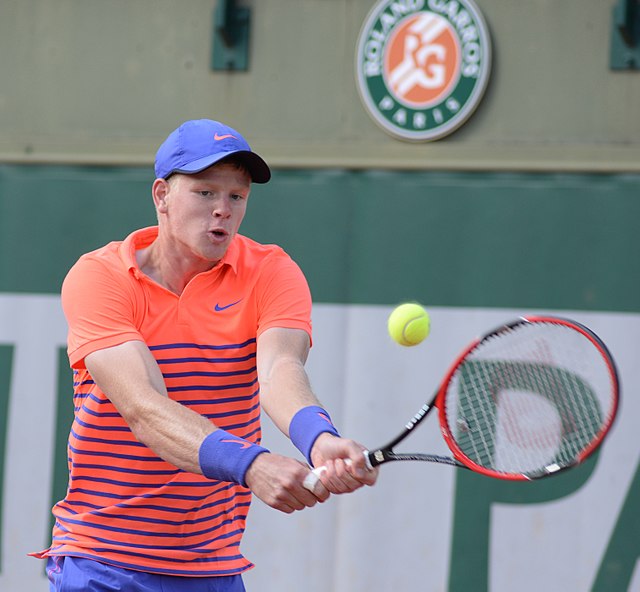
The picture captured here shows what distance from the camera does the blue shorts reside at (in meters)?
2.71

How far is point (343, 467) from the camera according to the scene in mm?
2434

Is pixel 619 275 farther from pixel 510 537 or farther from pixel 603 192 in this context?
pixel 510 537

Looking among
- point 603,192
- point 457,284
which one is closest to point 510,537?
point 457,284

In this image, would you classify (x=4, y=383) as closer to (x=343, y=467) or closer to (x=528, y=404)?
(x=528, y=404)

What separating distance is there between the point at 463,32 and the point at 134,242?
2263 millimetres

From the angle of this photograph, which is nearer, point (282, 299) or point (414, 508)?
point (282, 299)

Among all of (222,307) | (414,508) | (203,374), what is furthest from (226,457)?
(414,508)

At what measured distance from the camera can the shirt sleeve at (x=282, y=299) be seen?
9.15ft

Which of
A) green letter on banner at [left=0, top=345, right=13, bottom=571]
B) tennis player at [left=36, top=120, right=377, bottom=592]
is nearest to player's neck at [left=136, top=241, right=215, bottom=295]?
tennis player at [left=36, top=120, right=377, bottom=592]

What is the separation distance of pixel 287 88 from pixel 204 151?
2.24 m

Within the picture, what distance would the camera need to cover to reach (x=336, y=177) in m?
4.76

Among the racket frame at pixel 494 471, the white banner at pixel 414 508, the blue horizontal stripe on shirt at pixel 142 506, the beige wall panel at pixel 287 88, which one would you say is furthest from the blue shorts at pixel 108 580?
the beige wall panel at pixel 287 88

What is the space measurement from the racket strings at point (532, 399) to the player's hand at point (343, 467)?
1.30 ft

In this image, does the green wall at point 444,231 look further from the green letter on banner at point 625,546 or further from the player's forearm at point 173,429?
the player's forearm at point 173,429
